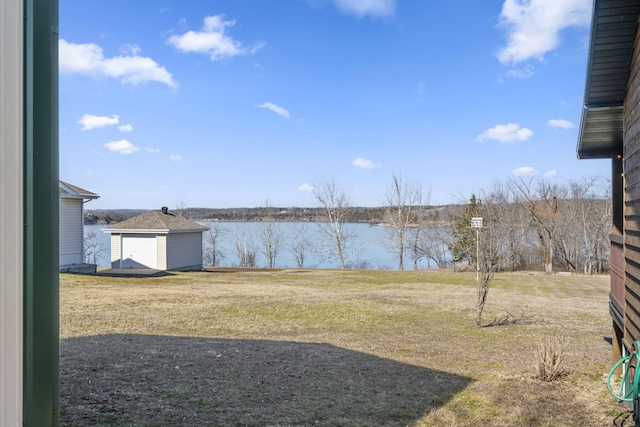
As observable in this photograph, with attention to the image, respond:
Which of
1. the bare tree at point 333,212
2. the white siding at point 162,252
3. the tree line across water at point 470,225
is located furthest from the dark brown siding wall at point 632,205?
the bare tree at point 333,212

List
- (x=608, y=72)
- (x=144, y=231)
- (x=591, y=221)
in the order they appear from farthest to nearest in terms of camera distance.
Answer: (x=591, y=221), (x=144, y=231), (x=608, y=72)

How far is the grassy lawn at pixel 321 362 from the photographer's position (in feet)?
12.8

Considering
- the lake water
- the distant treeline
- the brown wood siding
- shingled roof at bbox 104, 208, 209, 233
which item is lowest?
the lake water

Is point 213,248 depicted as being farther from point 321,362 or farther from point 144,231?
point 321,362

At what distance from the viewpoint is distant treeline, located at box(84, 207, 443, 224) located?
3205 cm

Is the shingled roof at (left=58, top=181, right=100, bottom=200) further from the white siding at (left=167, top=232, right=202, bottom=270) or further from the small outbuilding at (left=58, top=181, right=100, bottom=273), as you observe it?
the white siding at (left=167, top=232, right=202, bottom=270)

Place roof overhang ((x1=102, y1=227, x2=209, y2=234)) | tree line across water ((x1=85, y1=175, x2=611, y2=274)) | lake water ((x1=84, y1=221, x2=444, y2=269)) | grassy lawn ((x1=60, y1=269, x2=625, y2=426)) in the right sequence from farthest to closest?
lake water ((x1=84, y1=221, x2=444, y2=269))
tree line across water ((x1=85, y1=175, x2=611, y2=274))
roof overhang ((x1=102, y1=227, x2=209, y2=234))
grassy lawn ((x1=60, y1=269, x2=625, y2=426))

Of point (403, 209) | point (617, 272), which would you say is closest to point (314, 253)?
point (403, 209)

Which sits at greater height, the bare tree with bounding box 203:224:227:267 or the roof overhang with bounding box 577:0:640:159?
the roof overhang with bounding box 577:0:640:159

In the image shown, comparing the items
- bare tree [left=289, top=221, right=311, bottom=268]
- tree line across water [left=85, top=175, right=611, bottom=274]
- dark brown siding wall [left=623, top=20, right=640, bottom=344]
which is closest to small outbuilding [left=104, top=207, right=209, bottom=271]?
tree line across water [left=85, top=175, right=611, bottom=274]

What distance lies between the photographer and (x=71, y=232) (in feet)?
52.3

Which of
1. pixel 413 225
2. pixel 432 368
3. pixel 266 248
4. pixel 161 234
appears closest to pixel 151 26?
pixel 161 234
